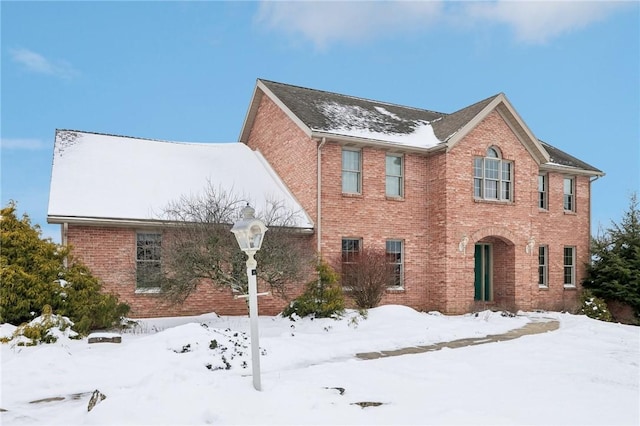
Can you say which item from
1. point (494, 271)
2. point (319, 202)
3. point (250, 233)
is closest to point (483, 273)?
point (494, 271)

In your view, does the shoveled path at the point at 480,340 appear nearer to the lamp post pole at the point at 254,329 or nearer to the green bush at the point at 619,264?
the lamp post pole at the point at 254,329

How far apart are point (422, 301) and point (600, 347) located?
8112mm

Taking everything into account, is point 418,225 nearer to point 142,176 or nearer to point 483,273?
point 483,273

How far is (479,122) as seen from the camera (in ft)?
68.4

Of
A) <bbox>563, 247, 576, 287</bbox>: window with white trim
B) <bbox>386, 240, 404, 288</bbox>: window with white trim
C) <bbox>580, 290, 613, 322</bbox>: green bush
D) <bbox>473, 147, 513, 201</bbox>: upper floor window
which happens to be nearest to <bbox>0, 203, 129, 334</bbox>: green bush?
<bbox>386, 240, 404, 288</bbox>: window with white trim

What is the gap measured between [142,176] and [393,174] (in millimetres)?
9350

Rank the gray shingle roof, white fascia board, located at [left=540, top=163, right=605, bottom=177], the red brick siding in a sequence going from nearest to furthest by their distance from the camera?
the red brick siding < the gray shingle roof < white fascia board, located at [left=540, top=163, right=605, bottom=177]

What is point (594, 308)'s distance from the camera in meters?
23.0

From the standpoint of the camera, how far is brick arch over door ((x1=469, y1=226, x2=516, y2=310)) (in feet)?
69.3

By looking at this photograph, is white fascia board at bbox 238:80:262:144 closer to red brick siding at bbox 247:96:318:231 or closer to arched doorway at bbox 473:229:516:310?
red brick siding at bbox 247:96:318:231

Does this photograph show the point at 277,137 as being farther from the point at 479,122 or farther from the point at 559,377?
the point at 559,377

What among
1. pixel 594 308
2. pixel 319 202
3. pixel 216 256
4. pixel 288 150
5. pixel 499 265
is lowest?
pixel 594 308

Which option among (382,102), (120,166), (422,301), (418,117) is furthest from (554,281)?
(120,166)

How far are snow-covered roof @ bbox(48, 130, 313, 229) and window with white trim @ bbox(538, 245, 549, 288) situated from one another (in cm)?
1222
